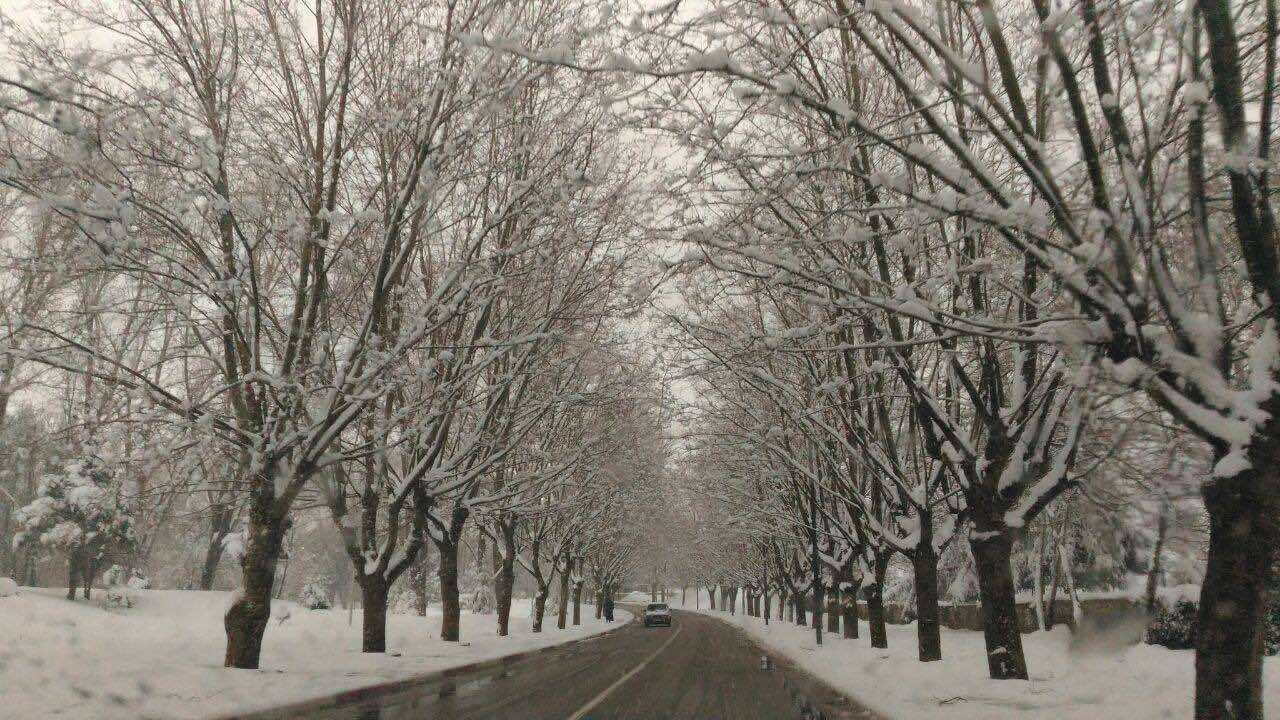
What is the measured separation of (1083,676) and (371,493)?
1312 cm

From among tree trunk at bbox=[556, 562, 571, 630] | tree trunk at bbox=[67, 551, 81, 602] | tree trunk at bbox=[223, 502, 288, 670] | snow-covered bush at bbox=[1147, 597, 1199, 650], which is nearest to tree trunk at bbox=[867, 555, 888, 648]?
snow-covered bush at bbox=[1147, 597, 1199, 650]

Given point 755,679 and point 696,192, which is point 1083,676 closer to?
point 755,679

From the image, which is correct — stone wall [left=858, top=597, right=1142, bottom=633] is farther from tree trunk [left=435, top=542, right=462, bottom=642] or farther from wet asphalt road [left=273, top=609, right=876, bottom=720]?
tree trunk [left=435, top=542, right=462, bottom=642]

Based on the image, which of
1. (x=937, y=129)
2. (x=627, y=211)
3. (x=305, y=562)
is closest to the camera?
(x=937, y=129)

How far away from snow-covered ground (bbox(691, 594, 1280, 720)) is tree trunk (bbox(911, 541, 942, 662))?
0.44 metres

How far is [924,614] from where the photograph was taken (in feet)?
49.1

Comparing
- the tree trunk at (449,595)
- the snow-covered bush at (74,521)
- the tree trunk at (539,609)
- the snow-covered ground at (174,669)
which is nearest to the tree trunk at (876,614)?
the snow-covered ground at (174,669)

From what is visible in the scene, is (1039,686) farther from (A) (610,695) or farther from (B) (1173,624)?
(B) (1173,624)

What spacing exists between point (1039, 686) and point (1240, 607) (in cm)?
529

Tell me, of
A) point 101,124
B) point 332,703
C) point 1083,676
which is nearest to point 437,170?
point 101,124

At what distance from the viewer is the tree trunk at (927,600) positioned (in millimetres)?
14523

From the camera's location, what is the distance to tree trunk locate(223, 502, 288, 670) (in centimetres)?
1096

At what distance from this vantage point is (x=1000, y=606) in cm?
1052

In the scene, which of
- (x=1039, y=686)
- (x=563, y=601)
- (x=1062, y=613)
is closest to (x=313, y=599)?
(x=563, y=601)
